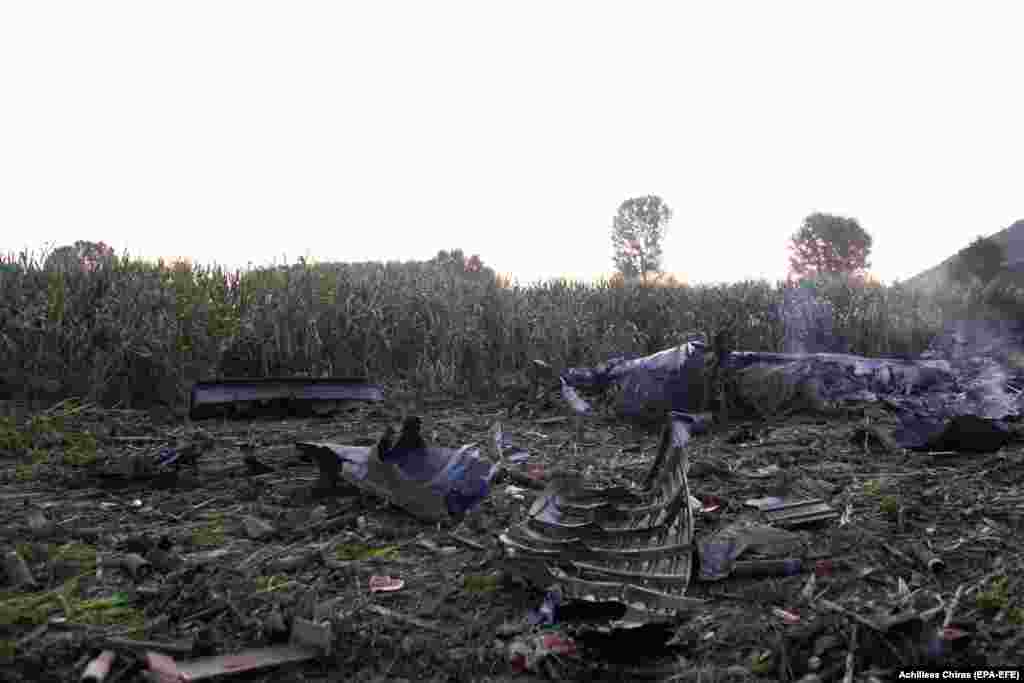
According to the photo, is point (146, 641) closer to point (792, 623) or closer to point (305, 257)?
point (792, 623)

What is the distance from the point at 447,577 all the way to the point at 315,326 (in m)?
4.99

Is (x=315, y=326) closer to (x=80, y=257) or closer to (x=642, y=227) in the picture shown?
(x=80, y=257)

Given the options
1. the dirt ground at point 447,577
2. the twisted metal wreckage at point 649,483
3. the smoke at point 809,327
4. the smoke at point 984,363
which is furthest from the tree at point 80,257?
the smoke at point 809,327

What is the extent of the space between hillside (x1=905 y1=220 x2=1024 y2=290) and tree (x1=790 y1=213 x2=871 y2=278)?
7429mm

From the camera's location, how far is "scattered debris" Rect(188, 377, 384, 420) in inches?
229

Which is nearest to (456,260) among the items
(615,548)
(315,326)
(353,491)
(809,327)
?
(809,327)

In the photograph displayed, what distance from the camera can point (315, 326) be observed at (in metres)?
7.27

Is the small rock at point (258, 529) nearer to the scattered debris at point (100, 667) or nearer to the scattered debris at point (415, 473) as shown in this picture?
the scattered debris at point (415, 473)

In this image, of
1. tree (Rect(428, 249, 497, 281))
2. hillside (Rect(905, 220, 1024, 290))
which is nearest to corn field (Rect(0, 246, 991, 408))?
hillside (Rect(905, 220, 1024, 290))

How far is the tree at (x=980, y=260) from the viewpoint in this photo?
17.4 meters

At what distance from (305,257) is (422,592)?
736 centimetres

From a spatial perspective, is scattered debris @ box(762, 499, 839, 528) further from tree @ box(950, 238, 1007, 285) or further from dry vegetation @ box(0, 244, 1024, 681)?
tree @ box(950, 238, 1007, 285)

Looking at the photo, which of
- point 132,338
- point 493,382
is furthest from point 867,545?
point 132,338

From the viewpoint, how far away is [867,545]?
2801mm
